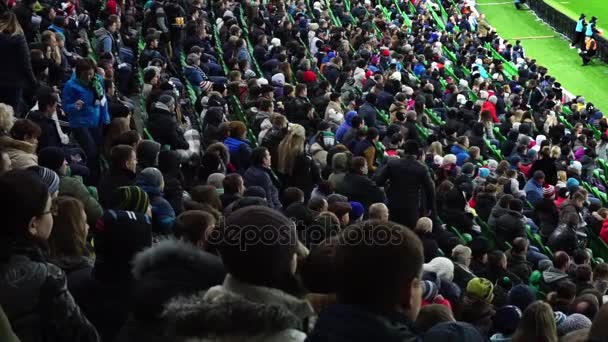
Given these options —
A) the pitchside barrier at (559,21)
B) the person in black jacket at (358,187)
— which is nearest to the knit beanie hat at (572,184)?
the person in black jacket at (358,187)

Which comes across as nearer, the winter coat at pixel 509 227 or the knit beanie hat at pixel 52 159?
the knit beanie hat at pixel 52 159

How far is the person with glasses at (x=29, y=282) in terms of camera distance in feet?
12.0

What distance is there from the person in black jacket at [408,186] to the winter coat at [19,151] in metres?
4.23

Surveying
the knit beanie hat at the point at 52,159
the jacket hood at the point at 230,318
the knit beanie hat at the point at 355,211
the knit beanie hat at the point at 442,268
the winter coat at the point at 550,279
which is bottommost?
the winter coat at the point at 550,279

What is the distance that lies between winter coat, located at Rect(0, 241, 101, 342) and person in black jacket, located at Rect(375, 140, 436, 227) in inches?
253

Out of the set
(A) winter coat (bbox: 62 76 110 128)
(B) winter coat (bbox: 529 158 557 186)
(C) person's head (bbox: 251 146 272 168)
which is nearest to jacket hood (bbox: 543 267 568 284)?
(C) person's head (bbox: 251 146 272 168)

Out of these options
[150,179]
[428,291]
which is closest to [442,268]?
[428,291]

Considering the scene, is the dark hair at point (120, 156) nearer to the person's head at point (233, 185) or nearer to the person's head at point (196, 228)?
the person's head at point (233, 185)

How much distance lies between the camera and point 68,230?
16.4 ft

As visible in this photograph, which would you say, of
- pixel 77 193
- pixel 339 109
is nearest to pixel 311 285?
pixel 77 193

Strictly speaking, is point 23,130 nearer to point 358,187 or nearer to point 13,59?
point 13,59

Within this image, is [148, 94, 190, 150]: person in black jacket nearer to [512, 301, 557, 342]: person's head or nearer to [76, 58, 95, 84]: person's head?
[76, 58, 95, 84]: person's head

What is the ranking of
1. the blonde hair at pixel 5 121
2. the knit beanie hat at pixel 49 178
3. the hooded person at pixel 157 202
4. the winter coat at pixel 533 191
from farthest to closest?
the winter coat at pixel 533 191 → the blonde hair at pixel 5 121 → the hooded person at pixel 157 202 → the knit beanie hat at pixel 49 178

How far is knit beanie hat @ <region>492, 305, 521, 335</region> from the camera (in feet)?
20.8
